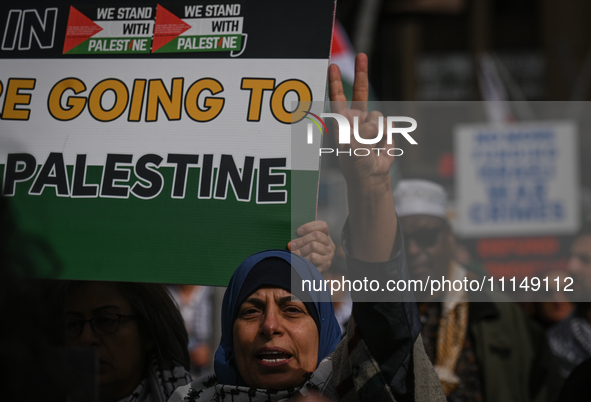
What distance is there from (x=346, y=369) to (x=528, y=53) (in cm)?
1599

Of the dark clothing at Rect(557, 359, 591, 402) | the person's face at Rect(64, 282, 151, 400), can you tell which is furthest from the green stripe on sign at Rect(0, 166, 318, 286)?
the dark clothing at Rect(557, 359, 591, 402)

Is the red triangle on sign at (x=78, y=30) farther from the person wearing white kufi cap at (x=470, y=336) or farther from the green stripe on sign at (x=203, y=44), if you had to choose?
the person wearing white kufi cap at (x=470, y=336)

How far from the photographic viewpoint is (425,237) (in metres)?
2.98

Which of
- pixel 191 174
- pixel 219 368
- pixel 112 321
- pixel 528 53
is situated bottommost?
pixel 219 368

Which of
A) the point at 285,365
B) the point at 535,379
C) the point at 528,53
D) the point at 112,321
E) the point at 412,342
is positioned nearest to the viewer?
the point at 412,342

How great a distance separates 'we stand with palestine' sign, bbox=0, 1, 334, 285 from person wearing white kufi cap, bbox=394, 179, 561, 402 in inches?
42.8

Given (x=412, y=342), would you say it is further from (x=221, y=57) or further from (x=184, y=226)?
(x=221, y=57)

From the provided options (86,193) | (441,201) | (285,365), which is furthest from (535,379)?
(86,193)

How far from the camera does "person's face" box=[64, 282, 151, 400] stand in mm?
1913

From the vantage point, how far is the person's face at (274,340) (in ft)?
5.39

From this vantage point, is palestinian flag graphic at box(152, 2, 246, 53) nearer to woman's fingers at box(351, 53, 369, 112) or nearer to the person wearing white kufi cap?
woman's fingers at box(351, 53, 369, 112)

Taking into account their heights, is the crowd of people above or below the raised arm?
below

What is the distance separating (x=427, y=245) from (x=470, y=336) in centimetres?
44

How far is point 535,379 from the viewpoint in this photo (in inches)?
110
